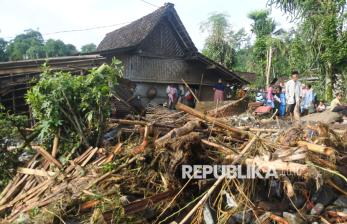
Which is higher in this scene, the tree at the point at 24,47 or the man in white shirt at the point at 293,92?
the tree at the point at 24,47

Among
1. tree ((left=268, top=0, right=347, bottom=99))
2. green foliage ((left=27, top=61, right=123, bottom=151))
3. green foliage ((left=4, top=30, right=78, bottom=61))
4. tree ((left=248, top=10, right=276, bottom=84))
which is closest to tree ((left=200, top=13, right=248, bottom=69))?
tree ((left=248, top=10, right=276, bottom=84))

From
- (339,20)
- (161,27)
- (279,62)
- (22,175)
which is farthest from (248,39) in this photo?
(22,175)

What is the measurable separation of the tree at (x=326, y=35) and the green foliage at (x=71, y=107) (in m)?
13.7

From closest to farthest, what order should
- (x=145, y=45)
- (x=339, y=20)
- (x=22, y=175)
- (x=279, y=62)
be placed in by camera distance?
(x=22, y=175), (x=145, y=45), (x=339, y=20), (x=279, y=62)

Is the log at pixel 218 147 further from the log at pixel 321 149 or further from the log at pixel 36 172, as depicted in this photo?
the log at pixel 36 172

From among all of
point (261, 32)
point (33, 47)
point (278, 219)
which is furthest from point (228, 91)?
point (33, 47)

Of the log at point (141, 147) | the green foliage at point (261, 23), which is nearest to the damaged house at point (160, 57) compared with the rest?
the log at point (141, 147)

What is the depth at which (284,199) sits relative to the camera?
15.3 ft

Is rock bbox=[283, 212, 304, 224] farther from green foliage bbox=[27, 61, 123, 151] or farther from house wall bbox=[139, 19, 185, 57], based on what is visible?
house wall bbox=[139, 19, 185, 57]

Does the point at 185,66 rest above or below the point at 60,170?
above

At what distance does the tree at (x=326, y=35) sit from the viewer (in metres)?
16.9

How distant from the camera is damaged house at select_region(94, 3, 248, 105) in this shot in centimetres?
1526

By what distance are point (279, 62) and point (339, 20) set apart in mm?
9170

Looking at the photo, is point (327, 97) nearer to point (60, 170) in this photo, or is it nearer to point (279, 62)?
point (279, 62)
